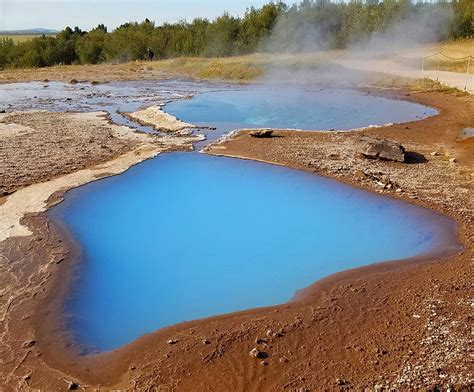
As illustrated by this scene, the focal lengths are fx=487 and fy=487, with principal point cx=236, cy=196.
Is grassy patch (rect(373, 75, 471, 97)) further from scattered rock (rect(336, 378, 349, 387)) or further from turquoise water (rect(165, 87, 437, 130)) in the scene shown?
scattered rock (rect(336, 378, 349, 387))

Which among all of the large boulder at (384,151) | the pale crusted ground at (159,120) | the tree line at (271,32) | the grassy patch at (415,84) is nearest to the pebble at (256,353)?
the large boulder at (384,151)

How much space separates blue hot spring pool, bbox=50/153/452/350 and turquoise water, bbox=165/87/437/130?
6.65m

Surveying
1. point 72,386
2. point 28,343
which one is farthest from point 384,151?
point 72,386

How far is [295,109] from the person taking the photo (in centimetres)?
2158

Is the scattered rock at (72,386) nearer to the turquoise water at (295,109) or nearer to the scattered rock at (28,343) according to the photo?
the scattered rock at (28,343)

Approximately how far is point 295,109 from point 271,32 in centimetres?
2443

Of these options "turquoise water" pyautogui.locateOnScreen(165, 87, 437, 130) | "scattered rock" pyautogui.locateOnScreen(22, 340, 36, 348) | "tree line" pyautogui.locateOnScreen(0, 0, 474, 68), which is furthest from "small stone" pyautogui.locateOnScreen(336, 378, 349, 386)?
"tree line" pyautogui.locateOnScreen(0, 0, 474, 68)

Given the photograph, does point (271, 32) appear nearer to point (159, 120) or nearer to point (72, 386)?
point (159, 120)

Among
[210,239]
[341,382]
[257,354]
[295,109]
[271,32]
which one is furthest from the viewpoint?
[271,32]

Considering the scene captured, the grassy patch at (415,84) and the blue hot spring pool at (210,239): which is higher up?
the grassy patch at (415,84)

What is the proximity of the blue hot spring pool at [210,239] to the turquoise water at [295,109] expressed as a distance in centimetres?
665

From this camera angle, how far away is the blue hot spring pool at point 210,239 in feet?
22.9

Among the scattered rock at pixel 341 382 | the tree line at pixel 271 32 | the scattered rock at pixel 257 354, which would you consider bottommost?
the scattered rock at pixel 341 382

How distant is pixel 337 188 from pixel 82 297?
6521 mm
